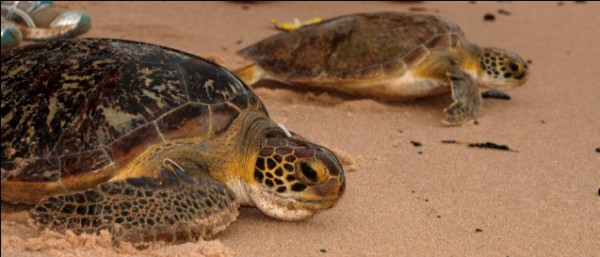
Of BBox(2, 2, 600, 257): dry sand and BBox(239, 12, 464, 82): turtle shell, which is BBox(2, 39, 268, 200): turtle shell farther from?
BBox(239, 12, 464, 82): turtle shell

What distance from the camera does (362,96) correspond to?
5.20 m

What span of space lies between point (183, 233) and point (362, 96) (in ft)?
8.84

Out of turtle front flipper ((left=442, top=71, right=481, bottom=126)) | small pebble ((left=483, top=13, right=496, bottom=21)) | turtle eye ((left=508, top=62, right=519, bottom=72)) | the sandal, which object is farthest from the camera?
small pebble ((left=483, top=13, right=496, bottom=21))

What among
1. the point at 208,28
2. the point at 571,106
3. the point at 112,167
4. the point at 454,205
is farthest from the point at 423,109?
the point at 112,167

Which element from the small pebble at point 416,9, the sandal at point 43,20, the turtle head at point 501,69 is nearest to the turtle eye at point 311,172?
the turtle head at point 501,69

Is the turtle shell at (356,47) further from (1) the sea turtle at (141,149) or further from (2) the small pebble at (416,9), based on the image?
(2) the small pebble at (416,9)

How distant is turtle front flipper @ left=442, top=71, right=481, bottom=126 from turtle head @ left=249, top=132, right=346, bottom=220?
1968mm

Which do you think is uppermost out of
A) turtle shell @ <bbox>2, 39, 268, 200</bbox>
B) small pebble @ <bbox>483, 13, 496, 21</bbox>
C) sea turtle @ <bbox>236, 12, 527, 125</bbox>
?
turtle shell @ <bbox>2, 39, 268, 200</bbox>

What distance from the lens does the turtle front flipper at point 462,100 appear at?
4828 mm

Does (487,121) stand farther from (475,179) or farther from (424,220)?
(424,220)

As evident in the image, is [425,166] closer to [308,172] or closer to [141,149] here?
[308,172]

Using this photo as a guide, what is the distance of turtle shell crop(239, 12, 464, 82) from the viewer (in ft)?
16.6

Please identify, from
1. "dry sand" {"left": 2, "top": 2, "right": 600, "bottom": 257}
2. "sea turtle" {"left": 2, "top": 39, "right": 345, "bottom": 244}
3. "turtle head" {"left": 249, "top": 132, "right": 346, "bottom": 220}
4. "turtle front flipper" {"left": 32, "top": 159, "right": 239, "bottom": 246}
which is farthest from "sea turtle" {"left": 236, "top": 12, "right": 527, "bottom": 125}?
"turtle front flipper" {"left": 32, "top": 159, "right": 239, "bottom": 246}

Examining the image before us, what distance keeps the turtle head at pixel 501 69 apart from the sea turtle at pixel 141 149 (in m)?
2.64
